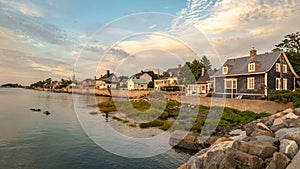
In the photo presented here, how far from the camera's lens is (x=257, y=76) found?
29.9m

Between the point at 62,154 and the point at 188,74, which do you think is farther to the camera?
the point at 188,74

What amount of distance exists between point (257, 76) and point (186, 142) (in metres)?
18.3

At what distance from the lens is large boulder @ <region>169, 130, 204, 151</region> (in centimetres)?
1616

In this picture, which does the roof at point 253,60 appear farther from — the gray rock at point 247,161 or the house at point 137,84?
the house at point 137,84

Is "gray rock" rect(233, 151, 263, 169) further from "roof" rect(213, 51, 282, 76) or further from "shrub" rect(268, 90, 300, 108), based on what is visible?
"roof" rect(213, 51, 282, 76)

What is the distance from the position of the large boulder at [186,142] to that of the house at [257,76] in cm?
1594

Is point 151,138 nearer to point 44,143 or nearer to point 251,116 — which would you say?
point 44,143

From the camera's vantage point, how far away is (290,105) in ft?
74.1

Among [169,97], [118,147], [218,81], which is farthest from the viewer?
[169,97]

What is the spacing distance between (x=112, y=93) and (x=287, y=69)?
62.3m

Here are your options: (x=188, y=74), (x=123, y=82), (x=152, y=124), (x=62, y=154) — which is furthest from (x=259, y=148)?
(x=123, y=82)

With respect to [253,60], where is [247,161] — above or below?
below

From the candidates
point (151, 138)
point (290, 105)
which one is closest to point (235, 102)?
point (290, 105)

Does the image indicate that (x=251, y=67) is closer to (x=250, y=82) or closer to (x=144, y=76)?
(x=250, y=82)
